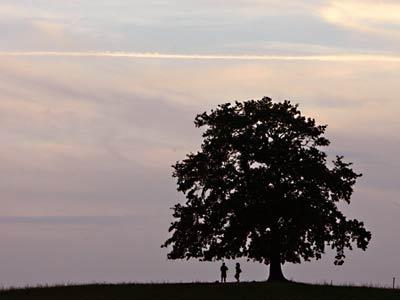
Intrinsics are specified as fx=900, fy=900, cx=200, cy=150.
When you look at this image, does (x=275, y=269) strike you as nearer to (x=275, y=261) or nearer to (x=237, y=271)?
(x=275, y=261)

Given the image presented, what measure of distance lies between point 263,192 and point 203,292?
13064mm

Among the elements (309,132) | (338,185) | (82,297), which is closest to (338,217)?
(338,185)

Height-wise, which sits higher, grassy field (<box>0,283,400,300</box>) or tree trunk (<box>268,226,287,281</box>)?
tree trunk (<box>268,226,287,281</box>)

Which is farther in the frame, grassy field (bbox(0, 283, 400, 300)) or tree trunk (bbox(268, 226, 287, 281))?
tree trunk (bbox(268, 226, 287, 281))

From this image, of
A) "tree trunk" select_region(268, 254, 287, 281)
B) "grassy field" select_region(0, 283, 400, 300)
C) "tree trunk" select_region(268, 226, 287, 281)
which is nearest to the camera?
"grassy field" select_region(0, 283, 400, 300)

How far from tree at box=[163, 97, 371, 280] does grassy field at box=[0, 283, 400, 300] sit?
6.47m

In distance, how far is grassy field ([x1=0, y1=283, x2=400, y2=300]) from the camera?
62656 mm

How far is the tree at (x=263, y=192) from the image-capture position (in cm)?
7406

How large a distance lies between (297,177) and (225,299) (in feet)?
58.0

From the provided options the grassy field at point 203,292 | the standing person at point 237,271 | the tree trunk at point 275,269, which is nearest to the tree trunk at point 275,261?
the tree trunk at point 275,269

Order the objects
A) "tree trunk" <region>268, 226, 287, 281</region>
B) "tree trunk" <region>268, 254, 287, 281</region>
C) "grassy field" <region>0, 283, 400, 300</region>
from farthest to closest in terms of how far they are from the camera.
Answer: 1. "tree trunk" <region>268, 254, 287, 281</region>
2. "tree trunk" <region>268, 226, 287, 281</region>
3. "grassy field" <region>0, 283, 400, 300</region>

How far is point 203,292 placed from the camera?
2532 inches

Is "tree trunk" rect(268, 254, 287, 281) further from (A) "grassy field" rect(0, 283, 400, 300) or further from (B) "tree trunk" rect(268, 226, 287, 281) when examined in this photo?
(A) "grassy field" rect(0, 283, 400, 300)

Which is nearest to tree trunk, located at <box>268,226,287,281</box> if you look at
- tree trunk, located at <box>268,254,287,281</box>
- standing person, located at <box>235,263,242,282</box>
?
tree trunk, located at <box>268,254,287,281</box>
